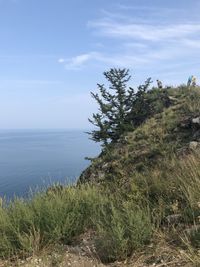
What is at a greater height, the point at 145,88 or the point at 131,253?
the point at 145,88

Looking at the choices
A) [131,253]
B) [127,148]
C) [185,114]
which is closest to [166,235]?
[131,253]

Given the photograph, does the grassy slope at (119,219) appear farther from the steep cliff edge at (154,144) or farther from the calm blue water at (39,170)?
the steep cliff edge at (154,144)

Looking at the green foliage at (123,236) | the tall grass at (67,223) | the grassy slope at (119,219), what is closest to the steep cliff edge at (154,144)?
the grassy slope at (119,219)

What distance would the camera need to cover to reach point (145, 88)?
21.0 meters

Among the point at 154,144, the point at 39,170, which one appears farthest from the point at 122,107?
the point at 39,170

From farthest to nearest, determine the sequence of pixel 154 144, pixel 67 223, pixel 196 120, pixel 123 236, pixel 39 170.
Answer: pixel 39 170
pixel 154 144
pixel 196 120
pixel 67 223
pixel 123 236

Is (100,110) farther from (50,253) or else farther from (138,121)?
(50,253)

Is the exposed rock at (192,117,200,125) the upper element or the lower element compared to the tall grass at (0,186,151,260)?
upper

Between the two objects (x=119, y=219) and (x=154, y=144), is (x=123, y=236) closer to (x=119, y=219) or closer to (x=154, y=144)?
(x=119, y=219)

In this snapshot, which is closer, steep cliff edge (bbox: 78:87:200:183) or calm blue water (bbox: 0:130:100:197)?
steep cliff edge (bbox: 78:87:200:183)

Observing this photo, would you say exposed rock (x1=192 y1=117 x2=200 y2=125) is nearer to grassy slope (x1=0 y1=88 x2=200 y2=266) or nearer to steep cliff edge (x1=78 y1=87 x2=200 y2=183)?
steep cliff edge (x1=78 y1=87 x2=200 y2=183)

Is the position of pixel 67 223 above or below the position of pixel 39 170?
above

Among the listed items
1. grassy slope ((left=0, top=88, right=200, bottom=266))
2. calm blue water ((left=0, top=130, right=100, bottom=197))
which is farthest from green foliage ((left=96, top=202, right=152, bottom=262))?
calm blue water ((left=0, top=130, right=100, bottom=197))

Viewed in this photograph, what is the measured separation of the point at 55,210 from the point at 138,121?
14.3 m
